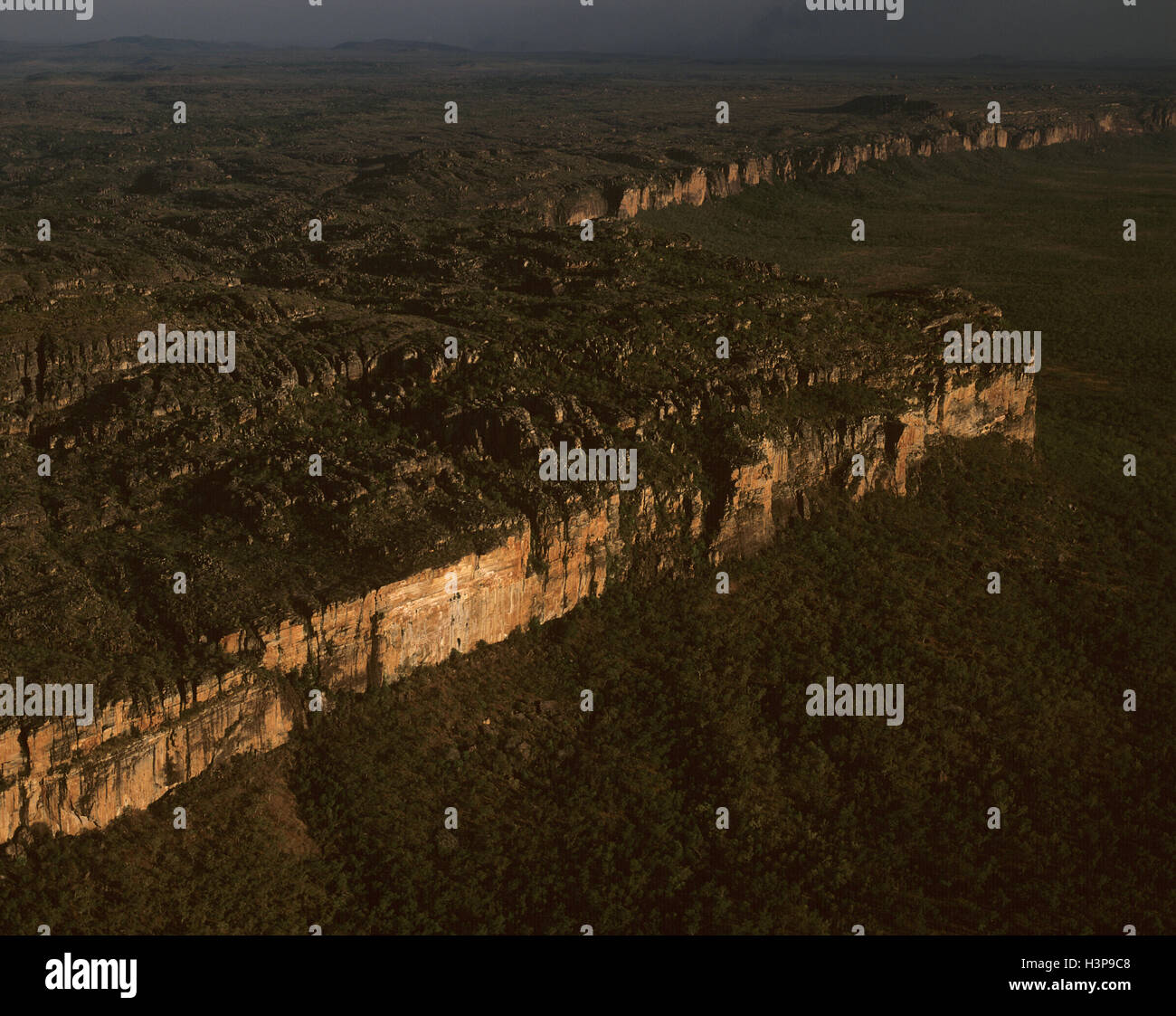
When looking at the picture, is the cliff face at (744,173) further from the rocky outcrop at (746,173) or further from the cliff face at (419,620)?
the cliff face at (419,620)

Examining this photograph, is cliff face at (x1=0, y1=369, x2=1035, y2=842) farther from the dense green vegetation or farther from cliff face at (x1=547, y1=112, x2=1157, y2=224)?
cliff face at (x1=547, y1=112, x2=1157, y2=224)

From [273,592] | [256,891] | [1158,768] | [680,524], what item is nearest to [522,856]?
[256,891]

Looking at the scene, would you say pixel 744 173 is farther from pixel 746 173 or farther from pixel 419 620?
pixel 419 620

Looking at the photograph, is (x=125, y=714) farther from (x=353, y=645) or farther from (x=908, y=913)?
(x=908, y=913)

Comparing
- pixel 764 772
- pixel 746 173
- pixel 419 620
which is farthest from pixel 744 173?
pixel 419 620

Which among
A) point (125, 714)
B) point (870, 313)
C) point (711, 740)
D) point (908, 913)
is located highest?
point (870, 313)

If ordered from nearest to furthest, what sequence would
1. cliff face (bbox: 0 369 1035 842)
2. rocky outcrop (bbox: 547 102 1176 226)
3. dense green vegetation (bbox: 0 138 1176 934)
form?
cliff face (bbox: 0 369 1035 842) → dense green vegetation (bbox: 0 138 1176 934) → rocky outcrop (bbox: 547 102 1176 226)

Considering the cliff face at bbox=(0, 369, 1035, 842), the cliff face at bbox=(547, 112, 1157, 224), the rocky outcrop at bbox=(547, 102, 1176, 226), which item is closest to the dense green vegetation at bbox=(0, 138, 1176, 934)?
the cliff face at bbox=(0, 369, 1035, 842)
